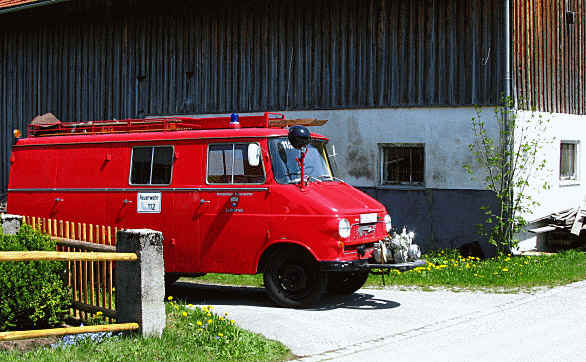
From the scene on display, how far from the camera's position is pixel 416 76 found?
16266 millimetres

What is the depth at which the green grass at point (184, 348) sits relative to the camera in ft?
23.4

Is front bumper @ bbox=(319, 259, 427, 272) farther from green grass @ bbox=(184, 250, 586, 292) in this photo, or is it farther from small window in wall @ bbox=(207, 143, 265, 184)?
green grass @ bbox=(184, 250, 586, 292)

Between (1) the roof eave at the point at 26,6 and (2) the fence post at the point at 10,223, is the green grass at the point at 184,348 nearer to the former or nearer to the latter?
(2) the fence post at the point at 10,223

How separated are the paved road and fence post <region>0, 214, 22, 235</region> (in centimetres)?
278

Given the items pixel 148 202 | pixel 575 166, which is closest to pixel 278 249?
pixel 148 202

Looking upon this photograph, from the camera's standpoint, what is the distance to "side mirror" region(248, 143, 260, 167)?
10422mm

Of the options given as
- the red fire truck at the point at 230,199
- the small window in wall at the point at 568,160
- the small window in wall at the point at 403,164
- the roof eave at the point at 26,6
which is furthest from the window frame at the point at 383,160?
the roof eave at the point at 26,6

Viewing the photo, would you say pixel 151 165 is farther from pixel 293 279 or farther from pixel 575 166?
pixel 575 166

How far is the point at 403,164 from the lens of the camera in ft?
53.9

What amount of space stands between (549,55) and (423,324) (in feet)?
31.8

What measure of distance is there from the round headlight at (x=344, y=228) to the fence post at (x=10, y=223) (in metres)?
4.04

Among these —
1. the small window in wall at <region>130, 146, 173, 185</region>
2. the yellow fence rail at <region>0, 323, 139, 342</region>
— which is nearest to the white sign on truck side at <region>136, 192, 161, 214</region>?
the small window in wall at <region>130, 146, 173, 185</region>

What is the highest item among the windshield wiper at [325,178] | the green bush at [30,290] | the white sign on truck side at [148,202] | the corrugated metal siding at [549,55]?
the corrugated metal siding at [549,55]

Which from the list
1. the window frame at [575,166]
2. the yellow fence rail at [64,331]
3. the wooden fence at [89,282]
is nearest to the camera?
the yellow fence rail at [64,331]
